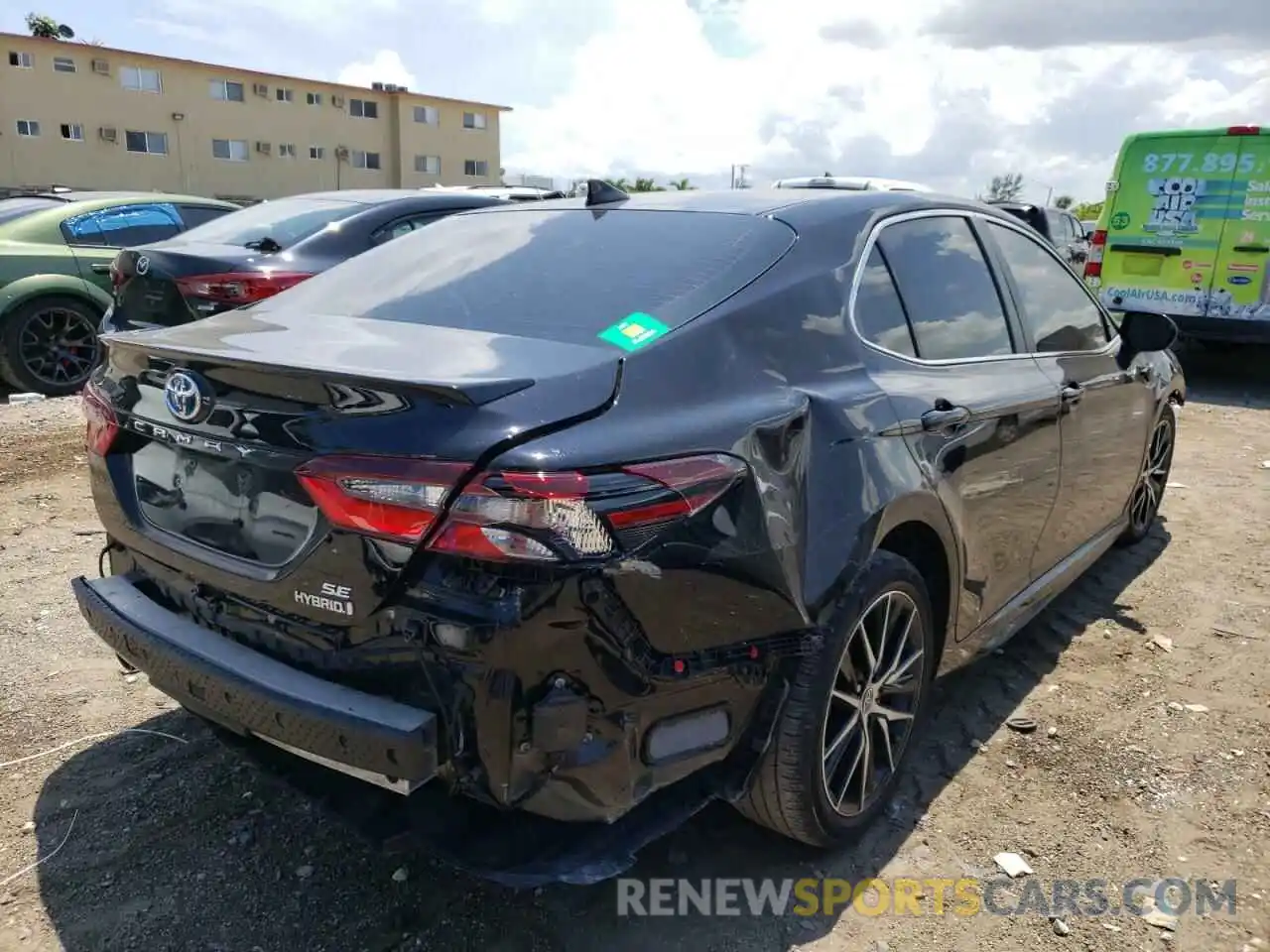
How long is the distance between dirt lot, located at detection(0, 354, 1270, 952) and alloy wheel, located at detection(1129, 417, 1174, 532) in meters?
0.76

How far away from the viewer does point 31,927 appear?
91.0 inches

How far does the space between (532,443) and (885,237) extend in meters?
1.55

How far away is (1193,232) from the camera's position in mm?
8938

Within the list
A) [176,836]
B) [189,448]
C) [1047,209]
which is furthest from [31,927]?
[1047,209]

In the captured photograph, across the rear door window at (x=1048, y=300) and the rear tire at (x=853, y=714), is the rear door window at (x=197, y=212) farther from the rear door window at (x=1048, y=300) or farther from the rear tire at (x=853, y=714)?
the rear tire at (x=853, y=714)

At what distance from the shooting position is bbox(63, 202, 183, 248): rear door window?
8.02m

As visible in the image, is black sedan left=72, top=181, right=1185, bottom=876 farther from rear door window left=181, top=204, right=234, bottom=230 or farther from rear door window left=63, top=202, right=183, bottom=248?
rear door window left=181, top=204, right=234, bottom=230

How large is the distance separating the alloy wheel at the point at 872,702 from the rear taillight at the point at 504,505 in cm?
76

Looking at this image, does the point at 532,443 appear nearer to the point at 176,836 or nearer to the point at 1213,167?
the point at 176,836

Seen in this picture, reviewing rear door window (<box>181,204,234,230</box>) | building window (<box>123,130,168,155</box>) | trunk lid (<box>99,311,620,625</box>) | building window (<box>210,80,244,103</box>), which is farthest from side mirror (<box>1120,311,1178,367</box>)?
building window (<box>210,80,244,103</box>)

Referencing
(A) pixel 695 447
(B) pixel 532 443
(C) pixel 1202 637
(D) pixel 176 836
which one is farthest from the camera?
(C) pixel 1202 637

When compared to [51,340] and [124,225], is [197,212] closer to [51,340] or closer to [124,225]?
[124,225]

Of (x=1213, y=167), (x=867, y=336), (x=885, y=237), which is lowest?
(x=867, y=336)

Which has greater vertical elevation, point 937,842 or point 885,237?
point 885,237
